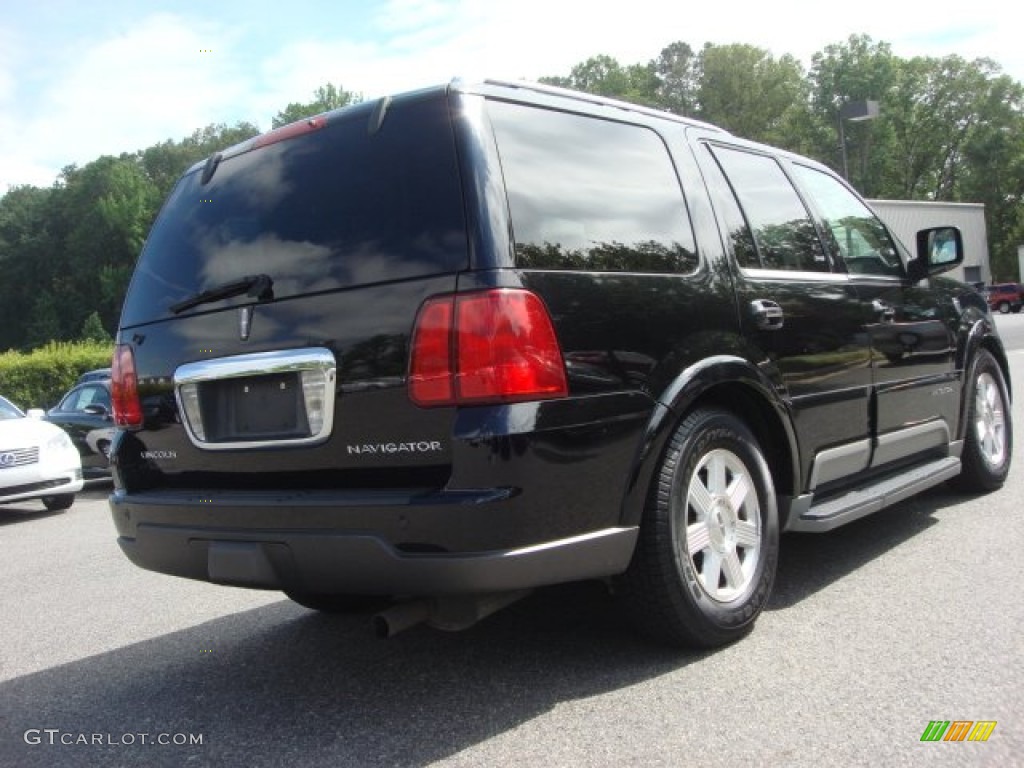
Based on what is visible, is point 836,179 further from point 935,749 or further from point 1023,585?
point 935,749

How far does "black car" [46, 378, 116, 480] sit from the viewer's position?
1202cm

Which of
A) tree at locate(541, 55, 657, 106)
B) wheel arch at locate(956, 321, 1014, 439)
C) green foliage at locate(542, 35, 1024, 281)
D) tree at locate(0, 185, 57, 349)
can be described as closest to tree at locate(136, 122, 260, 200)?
tree at locate(0, 185, 57, 349)

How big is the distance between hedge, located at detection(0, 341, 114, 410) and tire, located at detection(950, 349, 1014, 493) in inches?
934

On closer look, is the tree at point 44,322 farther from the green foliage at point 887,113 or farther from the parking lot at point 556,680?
the parking lot at point 556,680

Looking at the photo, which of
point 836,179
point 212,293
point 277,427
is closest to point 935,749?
point 277,427

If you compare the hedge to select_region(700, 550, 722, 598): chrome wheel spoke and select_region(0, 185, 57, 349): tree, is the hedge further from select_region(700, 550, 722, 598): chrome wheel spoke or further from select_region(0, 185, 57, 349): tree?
A: select_region(0, 185, 57, 349): tree

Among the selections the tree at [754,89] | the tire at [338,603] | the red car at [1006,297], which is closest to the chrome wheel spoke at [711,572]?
the tire at [338,603]

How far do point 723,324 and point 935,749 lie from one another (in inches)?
61.9

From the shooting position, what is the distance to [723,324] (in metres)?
3.53

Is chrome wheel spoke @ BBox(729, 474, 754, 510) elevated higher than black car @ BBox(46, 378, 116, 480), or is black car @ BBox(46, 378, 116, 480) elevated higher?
Answer: chrome wheel spoke @ BBox(729, 474, 754, 510)

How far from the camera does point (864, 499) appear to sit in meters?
4.15

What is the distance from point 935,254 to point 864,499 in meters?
1.78

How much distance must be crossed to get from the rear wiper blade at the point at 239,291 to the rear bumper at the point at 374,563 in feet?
2.51

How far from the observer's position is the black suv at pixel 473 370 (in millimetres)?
2734
